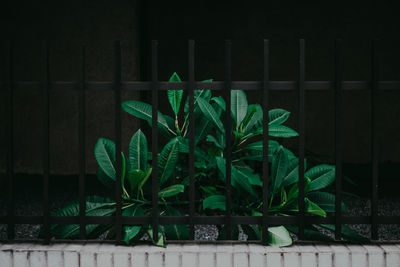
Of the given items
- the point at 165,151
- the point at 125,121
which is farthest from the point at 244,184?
the point at 125,121

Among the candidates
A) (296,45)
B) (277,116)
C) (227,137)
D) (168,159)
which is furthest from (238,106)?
(296,45)

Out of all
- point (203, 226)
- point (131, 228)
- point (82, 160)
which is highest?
point (82, 160)

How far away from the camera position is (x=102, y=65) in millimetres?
4254

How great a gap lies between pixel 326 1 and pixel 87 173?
3.11 m

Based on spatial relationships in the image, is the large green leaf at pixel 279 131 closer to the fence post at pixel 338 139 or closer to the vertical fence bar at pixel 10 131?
the fence post at pixel 338 139

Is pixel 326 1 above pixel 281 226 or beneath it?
above

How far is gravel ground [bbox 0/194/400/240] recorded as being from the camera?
2992 mm

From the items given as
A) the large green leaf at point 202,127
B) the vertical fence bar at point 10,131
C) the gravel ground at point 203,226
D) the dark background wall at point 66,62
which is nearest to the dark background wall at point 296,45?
the dark background wall at point 66,62

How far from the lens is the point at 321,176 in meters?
2.24

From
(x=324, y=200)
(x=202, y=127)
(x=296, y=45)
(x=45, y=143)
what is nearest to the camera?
(x=45, y=143)

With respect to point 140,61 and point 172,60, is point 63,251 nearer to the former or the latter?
point 140,61

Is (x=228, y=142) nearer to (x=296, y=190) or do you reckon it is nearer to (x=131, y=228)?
(x=296, y=190)

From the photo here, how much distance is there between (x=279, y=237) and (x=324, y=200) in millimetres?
340

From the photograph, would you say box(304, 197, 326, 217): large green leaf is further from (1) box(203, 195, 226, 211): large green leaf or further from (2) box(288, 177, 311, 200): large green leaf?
(1) box(203, 195, 226, 211): large green leaf
